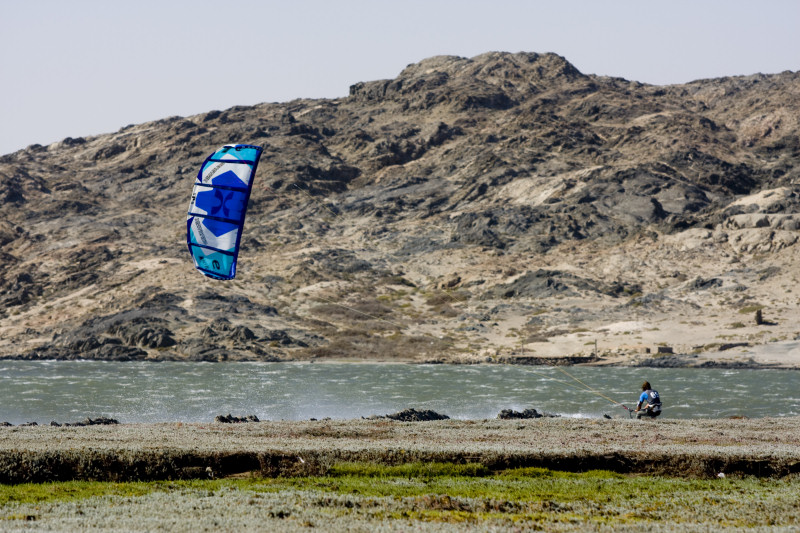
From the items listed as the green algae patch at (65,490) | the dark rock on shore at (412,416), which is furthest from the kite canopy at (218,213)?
the dark rock on shore at (412,416)

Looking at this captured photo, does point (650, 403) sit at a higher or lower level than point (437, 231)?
lower

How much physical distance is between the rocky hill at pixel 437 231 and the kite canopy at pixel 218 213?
197ft

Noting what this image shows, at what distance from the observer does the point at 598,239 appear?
4936 inches

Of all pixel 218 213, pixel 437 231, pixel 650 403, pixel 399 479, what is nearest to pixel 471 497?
pixel 399 479

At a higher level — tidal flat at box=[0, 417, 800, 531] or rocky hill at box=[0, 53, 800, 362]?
rocky hill at box=[0, 53, 800, 362]

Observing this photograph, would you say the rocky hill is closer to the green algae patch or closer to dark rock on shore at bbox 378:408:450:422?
dark rock on shore at bbox 378:408:450:422

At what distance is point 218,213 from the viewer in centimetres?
3109

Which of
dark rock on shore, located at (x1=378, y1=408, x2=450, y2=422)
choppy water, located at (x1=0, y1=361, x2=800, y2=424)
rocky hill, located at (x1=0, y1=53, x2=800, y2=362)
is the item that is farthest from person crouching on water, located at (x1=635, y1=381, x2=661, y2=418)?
rocky hill, located at (x1=0, y1=53, x2=800, y2=362)

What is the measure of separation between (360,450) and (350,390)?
40.6 metres

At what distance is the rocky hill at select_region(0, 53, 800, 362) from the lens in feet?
315

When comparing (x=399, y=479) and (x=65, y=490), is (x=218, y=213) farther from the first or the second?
(x=399, y=479)

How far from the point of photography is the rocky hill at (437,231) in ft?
315

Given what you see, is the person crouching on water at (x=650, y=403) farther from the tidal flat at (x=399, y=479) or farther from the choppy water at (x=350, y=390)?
the choppy water at (x=350, y=390)

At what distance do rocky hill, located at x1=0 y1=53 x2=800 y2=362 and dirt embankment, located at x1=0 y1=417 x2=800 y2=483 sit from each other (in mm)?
56959
